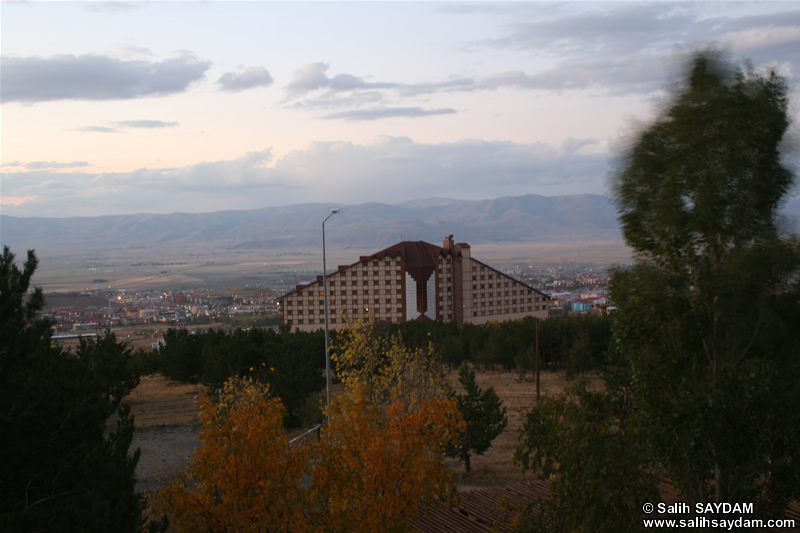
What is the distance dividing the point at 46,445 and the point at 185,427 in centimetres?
2132

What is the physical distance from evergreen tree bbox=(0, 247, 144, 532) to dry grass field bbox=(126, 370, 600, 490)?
5546 mm

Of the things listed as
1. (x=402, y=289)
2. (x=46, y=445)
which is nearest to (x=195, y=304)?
(x=402, y=289)

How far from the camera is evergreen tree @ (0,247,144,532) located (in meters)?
7.73

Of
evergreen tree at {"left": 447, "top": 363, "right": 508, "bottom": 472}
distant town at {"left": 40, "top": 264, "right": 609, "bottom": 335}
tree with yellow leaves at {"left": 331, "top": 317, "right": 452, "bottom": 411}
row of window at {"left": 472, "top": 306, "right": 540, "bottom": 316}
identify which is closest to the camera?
tree with yellow leaves at {"left": 331, "top": 317, "right": 452, "bottom": 411}

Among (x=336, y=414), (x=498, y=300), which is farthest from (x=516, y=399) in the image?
(x=498, y=300)

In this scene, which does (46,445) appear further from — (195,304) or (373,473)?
(195,304)

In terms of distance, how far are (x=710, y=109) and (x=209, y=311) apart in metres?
112

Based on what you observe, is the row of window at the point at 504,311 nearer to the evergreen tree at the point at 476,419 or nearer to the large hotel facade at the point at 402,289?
the large hotel facade at the point at 402,289

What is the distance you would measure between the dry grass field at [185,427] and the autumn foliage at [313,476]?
6.56 feet

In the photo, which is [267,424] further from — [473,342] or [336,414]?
[473,342]

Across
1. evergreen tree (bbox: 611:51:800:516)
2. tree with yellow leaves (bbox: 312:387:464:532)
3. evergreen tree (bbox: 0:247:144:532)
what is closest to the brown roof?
tree with yellow leaves (bbox: 312:387:464:532)

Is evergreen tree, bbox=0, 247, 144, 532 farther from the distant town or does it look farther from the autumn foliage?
the distant town

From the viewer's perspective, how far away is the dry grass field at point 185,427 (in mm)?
20406

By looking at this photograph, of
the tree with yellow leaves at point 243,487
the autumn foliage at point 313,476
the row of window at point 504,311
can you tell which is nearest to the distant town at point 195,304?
the row of window at point 504,311
